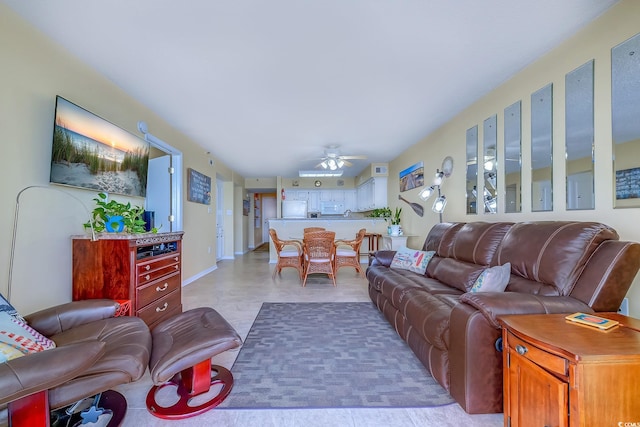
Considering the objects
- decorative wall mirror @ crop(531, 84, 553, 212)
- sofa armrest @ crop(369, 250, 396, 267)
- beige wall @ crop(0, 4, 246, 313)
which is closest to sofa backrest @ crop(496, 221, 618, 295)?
decorative wall mirror @ crop(531, 84, 553, 212)

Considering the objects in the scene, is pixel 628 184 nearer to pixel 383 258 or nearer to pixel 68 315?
pixel 383 258

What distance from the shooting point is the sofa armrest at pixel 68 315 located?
1.50 meters

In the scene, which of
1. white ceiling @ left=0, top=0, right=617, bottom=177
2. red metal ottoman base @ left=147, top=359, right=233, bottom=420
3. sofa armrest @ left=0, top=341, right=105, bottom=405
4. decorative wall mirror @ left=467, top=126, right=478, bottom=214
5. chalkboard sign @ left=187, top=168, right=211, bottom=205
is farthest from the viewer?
chalkboard sign @ left=187, top=168, right=211, bottom=205

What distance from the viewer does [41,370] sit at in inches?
37.0

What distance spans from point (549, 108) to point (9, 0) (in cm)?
394

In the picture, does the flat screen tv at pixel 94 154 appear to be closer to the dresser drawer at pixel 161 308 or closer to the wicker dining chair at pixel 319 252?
the dresser drawer at pixel 161 308

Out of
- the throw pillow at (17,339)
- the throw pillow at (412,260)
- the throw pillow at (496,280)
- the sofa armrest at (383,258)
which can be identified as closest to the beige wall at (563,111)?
the throw pillow at (496,280)

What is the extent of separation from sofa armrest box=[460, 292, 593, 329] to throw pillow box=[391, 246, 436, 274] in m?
1.53

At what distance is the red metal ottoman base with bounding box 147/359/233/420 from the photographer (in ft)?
4.74

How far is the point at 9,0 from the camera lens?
5.36ft

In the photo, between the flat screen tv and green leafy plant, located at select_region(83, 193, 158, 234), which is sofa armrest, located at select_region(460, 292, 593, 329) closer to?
green leafy plant, located at select_region(83, 193, 158, 234)

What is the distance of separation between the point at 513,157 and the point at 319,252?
2.86 m

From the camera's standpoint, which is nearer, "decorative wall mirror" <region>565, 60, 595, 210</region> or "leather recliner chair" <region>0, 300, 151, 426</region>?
"leather recliner chair" <region>0, 300, 151, 426</region>

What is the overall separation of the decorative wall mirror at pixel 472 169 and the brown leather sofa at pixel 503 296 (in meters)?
1.06
